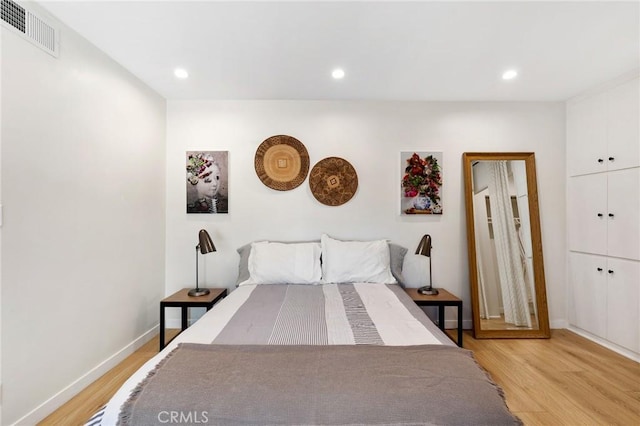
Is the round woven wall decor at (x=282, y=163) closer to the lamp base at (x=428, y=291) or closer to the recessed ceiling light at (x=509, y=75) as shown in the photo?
the lamp base at (x=428, y=291)

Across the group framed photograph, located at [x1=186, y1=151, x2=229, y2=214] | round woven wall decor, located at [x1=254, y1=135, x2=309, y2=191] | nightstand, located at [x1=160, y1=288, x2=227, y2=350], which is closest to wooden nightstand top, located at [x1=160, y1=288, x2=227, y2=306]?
nightstand, located at [x1=160, y1=288, x2=227, y2=350]

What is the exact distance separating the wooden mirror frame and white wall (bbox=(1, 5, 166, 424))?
3.14 metres

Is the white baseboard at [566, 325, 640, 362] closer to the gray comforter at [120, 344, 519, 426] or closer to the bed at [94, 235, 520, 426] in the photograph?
the bed at [94, 235, 520, 426]

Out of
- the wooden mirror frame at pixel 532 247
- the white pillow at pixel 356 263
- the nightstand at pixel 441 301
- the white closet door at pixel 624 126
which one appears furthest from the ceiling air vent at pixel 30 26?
the white closet door at pixel 624 126

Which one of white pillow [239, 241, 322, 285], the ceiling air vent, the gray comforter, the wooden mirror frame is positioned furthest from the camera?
the wooden mirror frame

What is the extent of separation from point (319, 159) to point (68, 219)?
2.08 meters

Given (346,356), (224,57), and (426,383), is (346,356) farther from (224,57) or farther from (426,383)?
(224,57)

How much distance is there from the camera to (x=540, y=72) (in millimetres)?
2387

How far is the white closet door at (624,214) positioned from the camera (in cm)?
237

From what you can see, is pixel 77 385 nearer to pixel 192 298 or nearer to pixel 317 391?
pixel 192 298

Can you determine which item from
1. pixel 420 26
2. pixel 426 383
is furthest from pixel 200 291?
pixel 420 26

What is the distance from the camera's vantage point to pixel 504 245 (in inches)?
115

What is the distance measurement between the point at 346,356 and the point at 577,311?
2.99 meters

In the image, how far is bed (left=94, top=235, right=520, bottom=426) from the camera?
0.92 m
